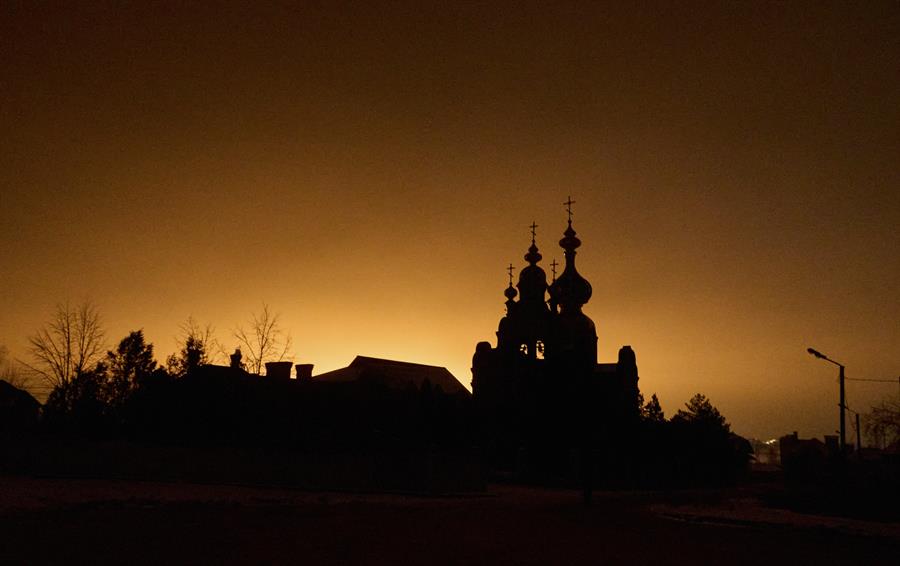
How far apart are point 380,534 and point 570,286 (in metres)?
60.4

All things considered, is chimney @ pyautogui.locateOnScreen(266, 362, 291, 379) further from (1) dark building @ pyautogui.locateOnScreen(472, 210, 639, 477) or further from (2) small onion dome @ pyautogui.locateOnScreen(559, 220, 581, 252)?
A: (2) small onion dome @ pyautogui.locateOnScreen(559, 220, 581, 252)

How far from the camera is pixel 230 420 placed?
37656mm

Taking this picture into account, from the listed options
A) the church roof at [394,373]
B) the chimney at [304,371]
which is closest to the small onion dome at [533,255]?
the church roof at [394,373]

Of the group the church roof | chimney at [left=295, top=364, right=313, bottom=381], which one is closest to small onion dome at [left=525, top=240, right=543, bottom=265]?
the church roof

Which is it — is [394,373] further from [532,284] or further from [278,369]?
[278,369]

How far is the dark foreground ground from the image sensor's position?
496 inches

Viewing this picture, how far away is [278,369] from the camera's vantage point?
161 ft

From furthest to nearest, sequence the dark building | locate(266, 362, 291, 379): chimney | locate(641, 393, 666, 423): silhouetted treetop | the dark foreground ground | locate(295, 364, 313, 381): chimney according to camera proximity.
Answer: locate(641, 393, 666, 423): silhouetted treetop → locate(295, 364, 313, 381): chimney → the dark building → locate(266, 362, 291, 379): chimney → the dark foreground ground

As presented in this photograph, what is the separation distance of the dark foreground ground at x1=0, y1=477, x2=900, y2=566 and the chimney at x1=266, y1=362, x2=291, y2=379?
22.4 meters

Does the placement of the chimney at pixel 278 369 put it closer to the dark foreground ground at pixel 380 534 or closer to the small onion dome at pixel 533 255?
the dark foreground ground at pixel 380 534

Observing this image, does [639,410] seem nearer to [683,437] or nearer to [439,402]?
[683,437]

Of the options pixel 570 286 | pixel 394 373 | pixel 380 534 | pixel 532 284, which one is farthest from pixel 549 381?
pixel 380 534

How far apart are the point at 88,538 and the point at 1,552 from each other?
1918mm

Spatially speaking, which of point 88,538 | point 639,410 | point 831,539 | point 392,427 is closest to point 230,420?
point 392,427
